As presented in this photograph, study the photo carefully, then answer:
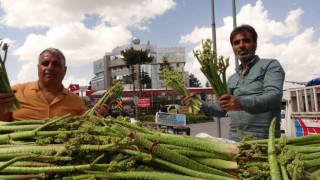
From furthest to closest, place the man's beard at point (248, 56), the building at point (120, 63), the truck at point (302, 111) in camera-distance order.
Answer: the building at point (120, 63)
the truck at point (302, 111)
the man's beard at point (248, 56)

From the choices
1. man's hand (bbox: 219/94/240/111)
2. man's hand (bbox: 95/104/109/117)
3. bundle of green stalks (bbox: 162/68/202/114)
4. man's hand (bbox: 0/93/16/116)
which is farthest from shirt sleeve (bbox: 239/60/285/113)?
man's hand (bbox: 0/93/16/116)

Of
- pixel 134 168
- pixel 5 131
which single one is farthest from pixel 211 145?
pixel 5 131

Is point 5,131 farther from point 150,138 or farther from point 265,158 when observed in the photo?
point 265,158

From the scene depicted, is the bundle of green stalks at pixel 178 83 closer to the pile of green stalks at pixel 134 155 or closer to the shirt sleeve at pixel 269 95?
the shirt sleeve at pixel 269 95

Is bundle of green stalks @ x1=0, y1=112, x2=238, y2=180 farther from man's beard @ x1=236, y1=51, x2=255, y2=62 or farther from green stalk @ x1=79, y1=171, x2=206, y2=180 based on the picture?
man's beard @ x1=236, y1=51, x2=255, y2=62

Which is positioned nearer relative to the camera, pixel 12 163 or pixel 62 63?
pixel 12 163

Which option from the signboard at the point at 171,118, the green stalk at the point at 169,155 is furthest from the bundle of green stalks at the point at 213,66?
the signboard at the point at 171,118

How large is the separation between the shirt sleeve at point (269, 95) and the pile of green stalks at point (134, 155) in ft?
3.27

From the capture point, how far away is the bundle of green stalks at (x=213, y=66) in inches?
99.0

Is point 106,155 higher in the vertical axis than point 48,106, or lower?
lower

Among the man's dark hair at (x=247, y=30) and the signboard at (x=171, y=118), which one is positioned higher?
the man's dark hair at (x=247, y=30)

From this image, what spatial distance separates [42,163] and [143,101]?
2331cm

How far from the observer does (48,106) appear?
3432 millimetres

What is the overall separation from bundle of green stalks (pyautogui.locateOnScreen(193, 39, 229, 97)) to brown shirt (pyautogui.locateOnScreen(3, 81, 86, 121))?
5.12 feet
